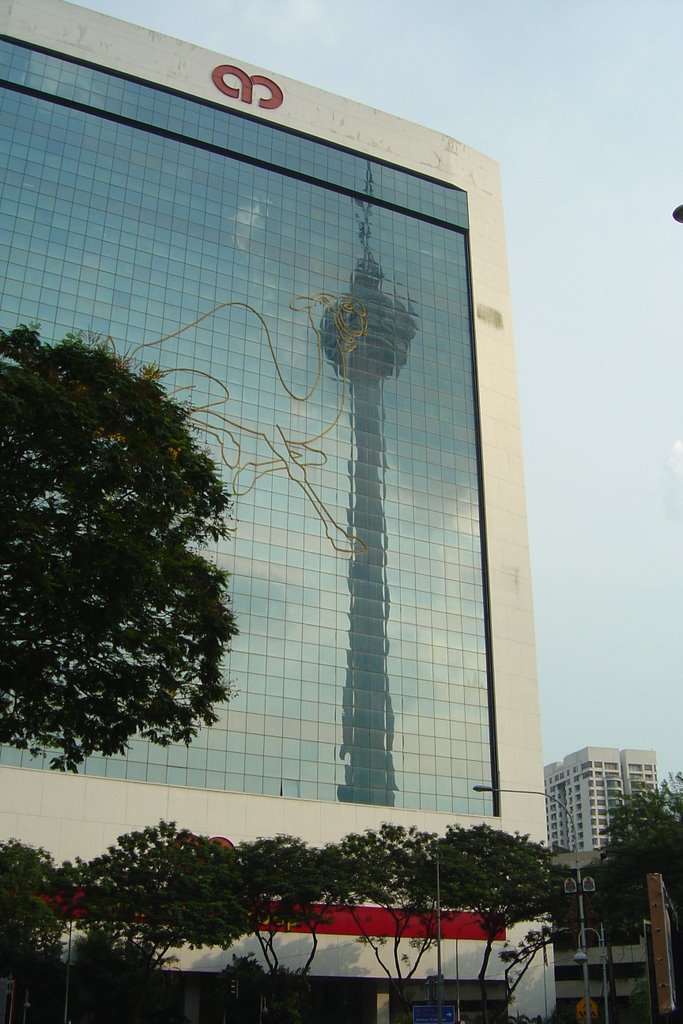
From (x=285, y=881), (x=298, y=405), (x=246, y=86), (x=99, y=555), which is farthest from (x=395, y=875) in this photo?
(x=246, y=86)

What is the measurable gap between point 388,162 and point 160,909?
209 ft

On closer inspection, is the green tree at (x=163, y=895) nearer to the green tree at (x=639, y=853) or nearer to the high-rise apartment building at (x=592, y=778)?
the green tree at (x=639, y=853)

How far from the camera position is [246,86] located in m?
82.3

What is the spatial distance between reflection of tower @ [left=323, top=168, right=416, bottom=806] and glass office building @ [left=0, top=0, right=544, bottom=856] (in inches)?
6.4

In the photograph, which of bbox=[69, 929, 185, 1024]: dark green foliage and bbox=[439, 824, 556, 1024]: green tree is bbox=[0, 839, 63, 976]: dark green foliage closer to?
bbox=[69, 929, 185, 1024]: dark green foliage

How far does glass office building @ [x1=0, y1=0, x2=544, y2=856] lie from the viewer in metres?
66.4

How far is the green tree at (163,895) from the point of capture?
1822 inches

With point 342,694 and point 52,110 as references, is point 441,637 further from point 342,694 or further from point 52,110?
point 52,110

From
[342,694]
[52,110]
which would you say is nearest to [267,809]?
[342,694]

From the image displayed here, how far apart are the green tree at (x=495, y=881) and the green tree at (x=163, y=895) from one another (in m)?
10.6

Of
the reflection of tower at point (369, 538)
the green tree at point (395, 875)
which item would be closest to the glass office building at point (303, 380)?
the reflection of tower at point (369, 538)

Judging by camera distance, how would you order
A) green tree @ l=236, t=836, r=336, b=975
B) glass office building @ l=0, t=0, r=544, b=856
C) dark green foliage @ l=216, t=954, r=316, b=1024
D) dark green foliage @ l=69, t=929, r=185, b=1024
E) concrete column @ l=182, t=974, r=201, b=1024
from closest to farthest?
green tree @ l=236, t=836, r=336, b=975
dark green foliage @ l=216, t=954, r=316, b=1024
dark green foliage @ l=69, t=929, r=185, b=1024
concrete column @ l=182, t=974, r=201, b=1024
glass office building @ l=0, t=0, r=544, b=856

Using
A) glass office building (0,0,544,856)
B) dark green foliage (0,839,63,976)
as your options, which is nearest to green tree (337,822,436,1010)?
glass office building (0,0,544,856)

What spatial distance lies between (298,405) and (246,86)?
1130 inches
